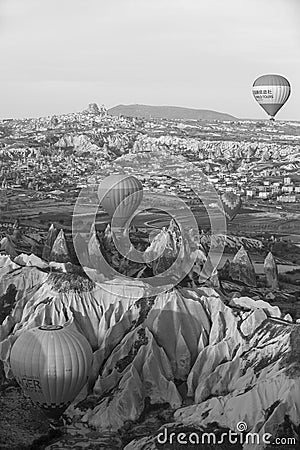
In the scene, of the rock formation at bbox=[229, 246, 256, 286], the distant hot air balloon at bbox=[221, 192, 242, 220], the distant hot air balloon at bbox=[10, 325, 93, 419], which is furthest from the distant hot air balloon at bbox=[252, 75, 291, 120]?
the distant hot air balloon at bbox=[10, 325, 93, 419]

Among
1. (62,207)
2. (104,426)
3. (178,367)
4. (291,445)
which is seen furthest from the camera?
(62,207)

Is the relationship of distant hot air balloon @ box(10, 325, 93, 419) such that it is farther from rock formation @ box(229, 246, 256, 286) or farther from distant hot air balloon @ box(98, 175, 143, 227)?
distant hot air balloon @ box(98, 175, 143, 227)

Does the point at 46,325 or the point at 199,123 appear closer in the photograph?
the point at 46,325

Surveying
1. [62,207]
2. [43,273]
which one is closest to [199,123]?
[62,207]

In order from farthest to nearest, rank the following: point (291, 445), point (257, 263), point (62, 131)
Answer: point (62, 131) → point (257, 263) → point (291, 445)

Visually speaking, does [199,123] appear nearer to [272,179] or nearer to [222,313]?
[272,179]

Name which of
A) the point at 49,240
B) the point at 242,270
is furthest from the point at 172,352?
the point at 49,240

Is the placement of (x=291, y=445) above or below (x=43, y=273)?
below
